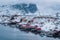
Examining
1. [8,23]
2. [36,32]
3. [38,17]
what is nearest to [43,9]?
[38,17]

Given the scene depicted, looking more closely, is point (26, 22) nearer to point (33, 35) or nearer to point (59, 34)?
point (33, 35)

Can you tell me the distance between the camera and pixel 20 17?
246 cm

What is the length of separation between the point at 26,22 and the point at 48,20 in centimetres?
27

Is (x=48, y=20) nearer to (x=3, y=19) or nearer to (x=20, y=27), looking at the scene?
(x=20, y=27)

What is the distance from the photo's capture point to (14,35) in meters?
2.42

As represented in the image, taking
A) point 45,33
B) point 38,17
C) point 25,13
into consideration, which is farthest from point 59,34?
point 25,13

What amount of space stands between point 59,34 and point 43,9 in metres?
0.36

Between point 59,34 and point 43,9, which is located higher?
point 43,9

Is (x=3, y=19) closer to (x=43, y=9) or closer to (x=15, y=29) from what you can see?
(x=15, y=29)

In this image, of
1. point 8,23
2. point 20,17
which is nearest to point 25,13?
point 20,17

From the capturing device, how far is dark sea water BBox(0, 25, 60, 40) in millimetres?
2389

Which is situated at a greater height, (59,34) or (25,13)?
(25,13)

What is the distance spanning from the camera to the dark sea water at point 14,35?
2.39m

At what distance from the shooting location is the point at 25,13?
243cm
